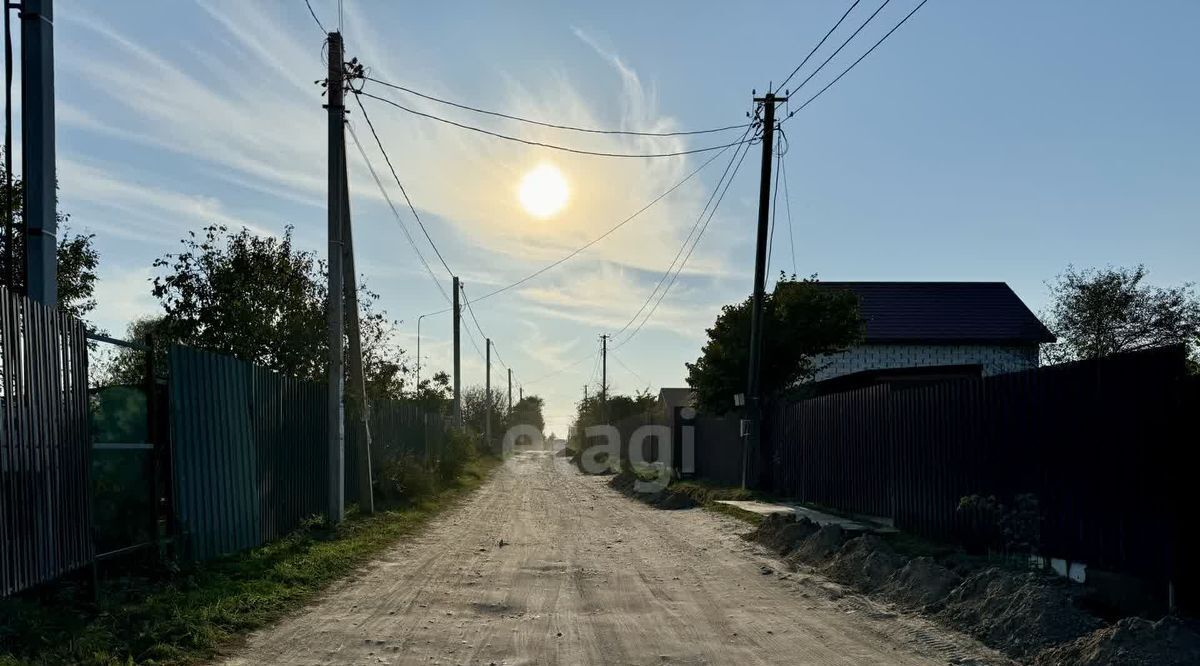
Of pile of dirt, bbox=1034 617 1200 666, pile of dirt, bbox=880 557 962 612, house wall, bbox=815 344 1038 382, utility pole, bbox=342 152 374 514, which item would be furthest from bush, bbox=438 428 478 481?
pile of dirt, bbox=1034 617 1200 666

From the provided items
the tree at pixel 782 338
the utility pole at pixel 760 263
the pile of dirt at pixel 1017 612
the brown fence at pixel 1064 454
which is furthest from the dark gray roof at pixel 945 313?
the pile of dirt at pixel 1017 612

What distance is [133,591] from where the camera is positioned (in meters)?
8.28

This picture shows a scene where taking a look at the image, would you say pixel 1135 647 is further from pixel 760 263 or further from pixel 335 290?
pixel 760 263

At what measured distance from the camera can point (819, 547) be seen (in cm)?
1182

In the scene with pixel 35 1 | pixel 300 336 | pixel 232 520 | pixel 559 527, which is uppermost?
pixel 35 1

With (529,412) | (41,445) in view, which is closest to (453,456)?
(41,445)

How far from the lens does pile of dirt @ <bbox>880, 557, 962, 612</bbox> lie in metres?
8.62

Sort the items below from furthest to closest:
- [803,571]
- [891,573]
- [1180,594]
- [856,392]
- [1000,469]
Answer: [856,392] → [803,571] → [1000,469] → [891,573] → [1180,594]

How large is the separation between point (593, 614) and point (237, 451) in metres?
5.16

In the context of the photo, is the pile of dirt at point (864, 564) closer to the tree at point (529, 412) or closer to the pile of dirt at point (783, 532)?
the pile of dirt at point (783, 532)

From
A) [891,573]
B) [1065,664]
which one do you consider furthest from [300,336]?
[1065,664]

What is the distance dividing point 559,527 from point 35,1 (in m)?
11.2

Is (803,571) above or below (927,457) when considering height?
below

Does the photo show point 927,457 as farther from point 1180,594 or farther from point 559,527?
point 559,527
